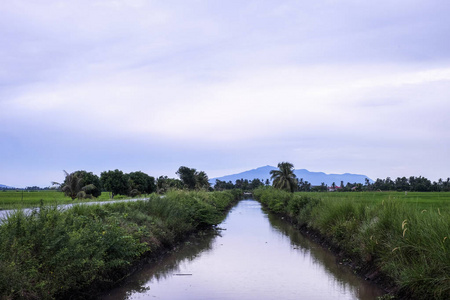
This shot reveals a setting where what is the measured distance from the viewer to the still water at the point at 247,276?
384 inches

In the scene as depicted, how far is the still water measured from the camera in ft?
32.0

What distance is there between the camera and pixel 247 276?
11.7m

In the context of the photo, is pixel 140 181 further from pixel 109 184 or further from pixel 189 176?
pixel 189 176

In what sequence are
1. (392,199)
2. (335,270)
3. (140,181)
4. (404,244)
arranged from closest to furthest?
(404,244)
(392,199)
(335,270)
(140,181)

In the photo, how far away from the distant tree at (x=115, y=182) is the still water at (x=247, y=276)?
54.4 meters

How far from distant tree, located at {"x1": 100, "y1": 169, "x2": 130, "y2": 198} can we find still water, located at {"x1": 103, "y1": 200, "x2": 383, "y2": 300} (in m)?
54.4

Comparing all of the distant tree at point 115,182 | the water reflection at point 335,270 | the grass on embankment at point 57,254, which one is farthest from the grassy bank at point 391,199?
the distant tree at point 115,182

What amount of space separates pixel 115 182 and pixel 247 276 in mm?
61582

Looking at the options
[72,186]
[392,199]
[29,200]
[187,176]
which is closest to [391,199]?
[392,199]

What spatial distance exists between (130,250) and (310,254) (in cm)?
807

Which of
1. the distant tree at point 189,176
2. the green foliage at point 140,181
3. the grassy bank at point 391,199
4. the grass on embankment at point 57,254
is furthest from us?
the distant tree at point 189,176

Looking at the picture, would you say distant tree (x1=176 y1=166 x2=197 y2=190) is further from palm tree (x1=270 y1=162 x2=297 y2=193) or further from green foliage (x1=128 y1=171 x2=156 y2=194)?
palm tree (x1=270 y1=162 x2=297 y2=193)

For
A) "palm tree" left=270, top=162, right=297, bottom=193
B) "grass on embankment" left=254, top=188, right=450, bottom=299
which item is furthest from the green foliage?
"grass on embankment" left=254, top=188, right=450, bottom=299

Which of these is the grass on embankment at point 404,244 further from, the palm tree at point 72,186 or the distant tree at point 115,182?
the distant tree at point 115,182
